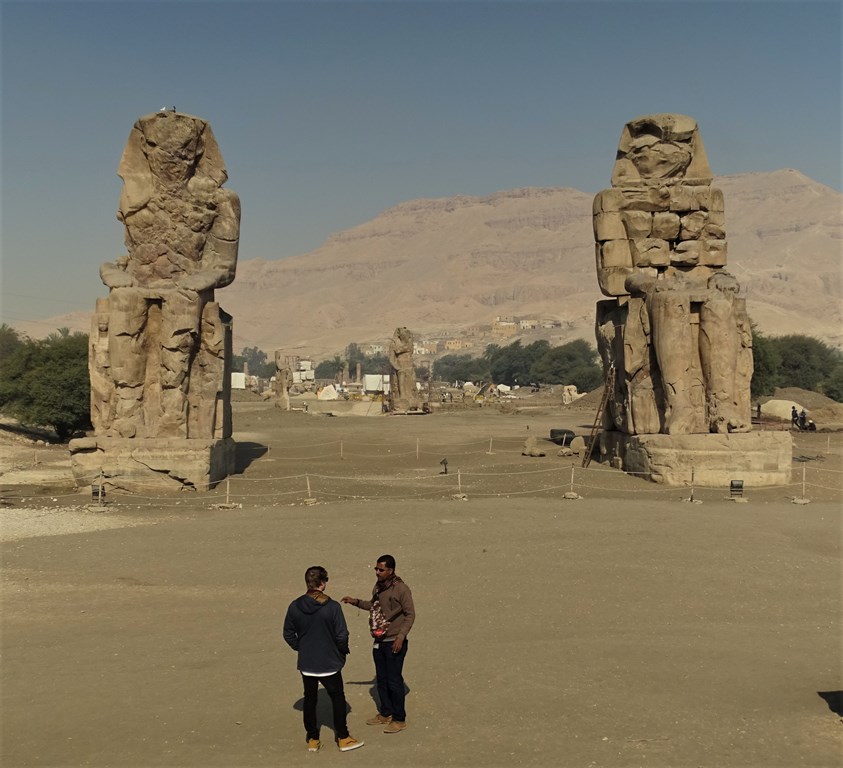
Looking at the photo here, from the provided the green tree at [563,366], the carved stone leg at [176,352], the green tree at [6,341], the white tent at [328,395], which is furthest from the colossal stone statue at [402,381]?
the green tree at [6,341]

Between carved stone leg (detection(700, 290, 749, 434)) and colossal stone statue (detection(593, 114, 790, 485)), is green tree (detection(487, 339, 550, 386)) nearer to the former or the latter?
colossal stone statue (detection(593, 114, 790, 485))

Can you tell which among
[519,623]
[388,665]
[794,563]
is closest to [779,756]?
[388,665]

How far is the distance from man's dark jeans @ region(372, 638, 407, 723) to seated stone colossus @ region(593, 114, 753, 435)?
9902 millimetres

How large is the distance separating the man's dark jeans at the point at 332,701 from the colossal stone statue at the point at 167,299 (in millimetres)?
9504

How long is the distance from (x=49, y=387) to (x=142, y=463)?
39.5ft

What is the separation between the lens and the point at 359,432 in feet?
90.9

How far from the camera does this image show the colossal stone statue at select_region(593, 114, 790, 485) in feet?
46.8

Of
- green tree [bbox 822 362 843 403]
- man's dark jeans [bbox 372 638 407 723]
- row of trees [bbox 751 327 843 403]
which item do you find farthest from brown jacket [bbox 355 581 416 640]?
green tree [bbox 822 362 843 403]

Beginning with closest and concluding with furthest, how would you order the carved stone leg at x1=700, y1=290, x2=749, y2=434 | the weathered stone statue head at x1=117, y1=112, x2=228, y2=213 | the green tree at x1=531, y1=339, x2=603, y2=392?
the carved stone leg at x1=700, y1=290, x2=749, y2=434
the weathered stone statue head at x1=117, y1=112, x2=228, y2=213
the green tree at x1=531, y1=339, x2=603, y2=392

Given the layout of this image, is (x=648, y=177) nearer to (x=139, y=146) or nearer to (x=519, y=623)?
(x=139, y=146)

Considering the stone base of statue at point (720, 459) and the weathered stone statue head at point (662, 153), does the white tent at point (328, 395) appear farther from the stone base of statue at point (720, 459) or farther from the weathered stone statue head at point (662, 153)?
the stone base of statue at point (720, 459)

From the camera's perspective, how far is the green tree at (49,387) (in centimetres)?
2453

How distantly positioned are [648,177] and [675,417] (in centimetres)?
498

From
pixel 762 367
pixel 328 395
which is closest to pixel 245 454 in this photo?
pixel 762 367
